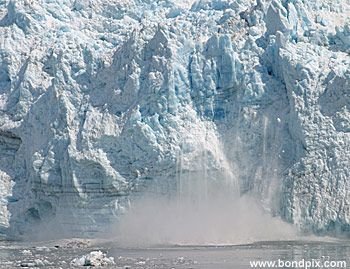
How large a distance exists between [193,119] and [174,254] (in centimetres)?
372

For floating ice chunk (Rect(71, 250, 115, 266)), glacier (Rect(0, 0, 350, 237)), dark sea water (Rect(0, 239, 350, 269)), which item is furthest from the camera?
glacier (Rect(0, 0, 350, 237))

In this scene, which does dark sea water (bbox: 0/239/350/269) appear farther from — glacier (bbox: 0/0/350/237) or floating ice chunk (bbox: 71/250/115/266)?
glacier (bbox: 0/0/350/237)

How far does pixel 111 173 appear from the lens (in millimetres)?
18125

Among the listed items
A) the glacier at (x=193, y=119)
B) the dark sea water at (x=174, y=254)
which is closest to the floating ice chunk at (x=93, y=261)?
the dark sea water at (x=174, y=254)

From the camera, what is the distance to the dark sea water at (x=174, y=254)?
44.7 ft

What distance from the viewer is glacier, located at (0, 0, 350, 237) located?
1759cm

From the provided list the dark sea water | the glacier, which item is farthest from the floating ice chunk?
the glacier

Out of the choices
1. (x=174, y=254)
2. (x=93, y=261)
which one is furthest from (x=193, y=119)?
(x=93, y=261)

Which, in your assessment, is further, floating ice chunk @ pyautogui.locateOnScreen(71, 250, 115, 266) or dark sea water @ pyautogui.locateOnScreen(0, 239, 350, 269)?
floating ice chunk @ pyautogui.locateOnScreen(71, 250, 115, 266)

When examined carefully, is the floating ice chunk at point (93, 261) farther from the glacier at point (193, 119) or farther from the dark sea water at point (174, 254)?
the glacier at point (193, 119)

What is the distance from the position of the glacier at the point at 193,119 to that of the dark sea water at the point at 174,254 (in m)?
0.75

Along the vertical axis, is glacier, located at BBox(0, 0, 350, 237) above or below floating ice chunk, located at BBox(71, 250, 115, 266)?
above

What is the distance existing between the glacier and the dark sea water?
0.75 m

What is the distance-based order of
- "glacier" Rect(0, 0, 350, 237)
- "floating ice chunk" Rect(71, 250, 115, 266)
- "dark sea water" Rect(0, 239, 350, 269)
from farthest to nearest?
"glacier" Rect(0, 0, 350, 237)
"floating ice chunk" Rect(71, 250, 115, 266)
"dark sea water" Rect(0, 239, 350, 269)
